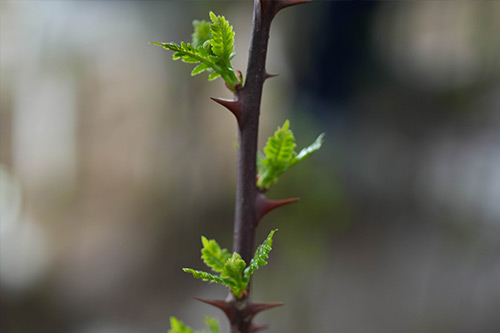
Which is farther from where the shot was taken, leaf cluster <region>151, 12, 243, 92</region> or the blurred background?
the blurred background

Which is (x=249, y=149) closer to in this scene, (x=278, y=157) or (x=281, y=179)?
(x=278, y=157)

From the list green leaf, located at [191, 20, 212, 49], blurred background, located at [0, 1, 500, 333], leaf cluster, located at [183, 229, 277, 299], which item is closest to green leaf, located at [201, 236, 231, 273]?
leaf cluster, located at [183, 229, 277, 299]

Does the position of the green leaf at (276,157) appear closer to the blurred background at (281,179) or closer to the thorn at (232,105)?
the thorn at (232,105)

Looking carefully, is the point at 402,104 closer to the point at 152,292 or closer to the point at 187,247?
the point at 187,247

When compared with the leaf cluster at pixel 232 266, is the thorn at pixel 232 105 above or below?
above

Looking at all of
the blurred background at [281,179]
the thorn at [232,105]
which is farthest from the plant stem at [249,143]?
the blurred background at [281,179]

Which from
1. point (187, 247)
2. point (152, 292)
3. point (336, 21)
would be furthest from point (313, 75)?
point (152, 292)

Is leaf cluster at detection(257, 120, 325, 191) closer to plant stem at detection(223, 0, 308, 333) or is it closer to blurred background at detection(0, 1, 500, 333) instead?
plant stem at detection(223, 0, 308, 333)
